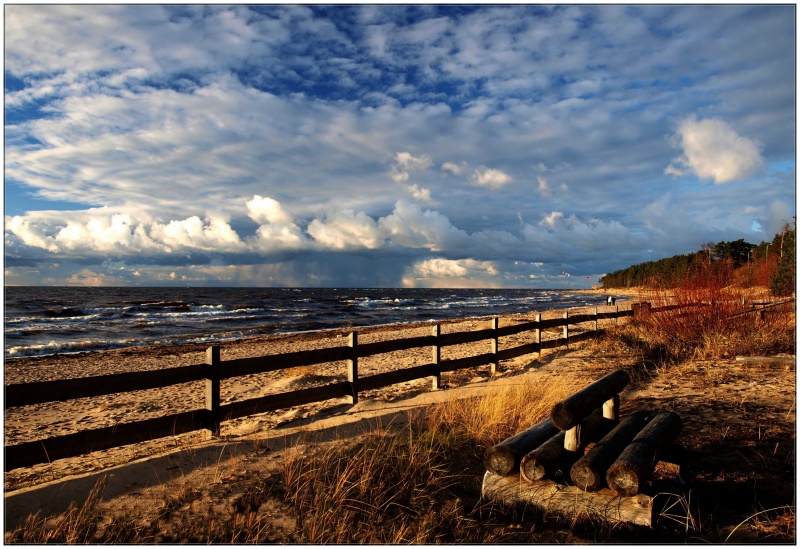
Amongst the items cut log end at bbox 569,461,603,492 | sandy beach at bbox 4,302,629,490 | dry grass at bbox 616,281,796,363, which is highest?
dry grass at bbox 616,281,796,363

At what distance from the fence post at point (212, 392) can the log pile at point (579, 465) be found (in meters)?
3.98

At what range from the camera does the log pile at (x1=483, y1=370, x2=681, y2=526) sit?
4.38 m

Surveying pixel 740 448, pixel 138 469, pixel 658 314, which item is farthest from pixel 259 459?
pixel 658 314

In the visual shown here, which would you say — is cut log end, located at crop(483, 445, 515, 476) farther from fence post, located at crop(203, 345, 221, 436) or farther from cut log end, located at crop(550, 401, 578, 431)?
fence post, located at crop(203, 345, 221, 436)

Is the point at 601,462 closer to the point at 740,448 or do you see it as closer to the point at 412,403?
the point at 740,448

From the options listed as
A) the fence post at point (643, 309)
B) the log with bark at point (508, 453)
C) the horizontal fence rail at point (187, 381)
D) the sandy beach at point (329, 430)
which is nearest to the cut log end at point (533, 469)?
the log with bark at point (508, 453)

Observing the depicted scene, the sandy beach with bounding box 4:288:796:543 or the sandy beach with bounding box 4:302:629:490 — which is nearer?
the sandy beach with bounding box 4:288:796:543

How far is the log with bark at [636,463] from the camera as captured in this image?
431 centimetres

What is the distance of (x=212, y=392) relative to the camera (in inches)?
271

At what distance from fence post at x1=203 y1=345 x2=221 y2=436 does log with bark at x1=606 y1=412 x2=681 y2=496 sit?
5134 mm

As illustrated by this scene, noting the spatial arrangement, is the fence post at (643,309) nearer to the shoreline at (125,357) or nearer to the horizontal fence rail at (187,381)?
the shoreline at (125,357)

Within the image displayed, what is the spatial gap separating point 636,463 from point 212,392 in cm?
536

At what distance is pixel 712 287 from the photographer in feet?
41.5

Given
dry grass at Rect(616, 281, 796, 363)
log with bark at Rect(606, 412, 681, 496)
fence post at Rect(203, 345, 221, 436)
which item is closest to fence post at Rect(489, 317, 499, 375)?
dry grass at Rect(616, 281, 796, 363)
